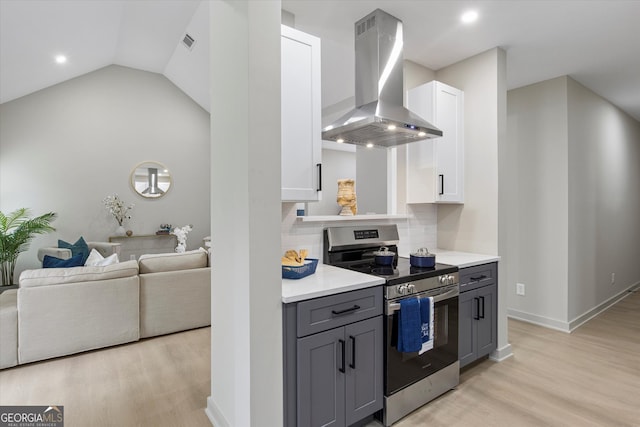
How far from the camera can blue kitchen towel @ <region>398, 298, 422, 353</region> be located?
1942mm

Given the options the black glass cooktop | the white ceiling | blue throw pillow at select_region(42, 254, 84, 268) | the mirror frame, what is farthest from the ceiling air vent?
the black glass cooktop

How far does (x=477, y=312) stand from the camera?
262cm

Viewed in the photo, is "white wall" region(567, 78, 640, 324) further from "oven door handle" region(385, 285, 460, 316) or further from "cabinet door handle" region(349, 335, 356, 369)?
"cabinet door handle" region(349, 335, 356, 369)

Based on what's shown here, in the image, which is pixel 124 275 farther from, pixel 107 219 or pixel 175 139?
pixel 175 139

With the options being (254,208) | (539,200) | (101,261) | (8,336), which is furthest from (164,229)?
(539,200)

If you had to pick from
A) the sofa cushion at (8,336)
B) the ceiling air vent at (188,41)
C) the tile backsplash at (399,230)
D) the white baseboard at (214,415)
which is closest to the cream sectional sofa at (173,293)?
the sofa cushion at (8,336)

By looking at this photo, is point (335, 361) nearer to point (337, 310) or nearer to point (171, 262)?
point (337, 310)

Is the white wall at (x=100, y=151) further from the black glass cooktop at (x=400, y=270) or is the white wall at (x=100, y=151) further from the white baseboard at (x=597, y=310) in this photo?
the white baseboard at (x=597, y=310)

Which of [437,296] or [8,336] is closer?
[437,296]

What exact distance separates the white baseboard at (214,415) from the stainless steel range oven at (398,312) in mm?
948

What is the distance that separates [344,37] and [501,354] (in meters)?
3.11

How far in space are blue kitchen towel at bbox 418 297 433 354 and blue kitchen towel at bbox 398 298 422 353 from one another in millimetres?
52

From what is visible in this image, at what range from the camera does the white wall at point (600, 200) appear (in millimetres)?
3654

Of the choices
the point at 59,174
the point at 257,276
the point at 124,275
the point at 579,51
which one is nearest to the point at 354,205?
the point at 257,276
